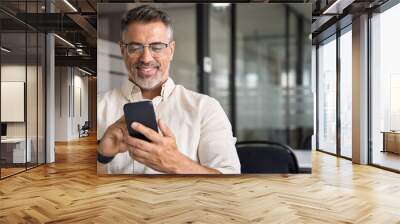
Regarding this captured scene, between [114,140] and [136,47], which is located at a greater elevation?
A: [136,47]

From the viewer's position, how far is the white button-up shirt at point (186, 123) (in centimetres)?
584

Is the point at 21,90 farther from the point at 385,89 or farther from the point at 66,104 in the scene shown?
the point at 66,104

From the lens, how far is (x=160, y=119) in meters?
5.86

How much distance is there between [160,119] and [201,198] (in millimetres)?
1556

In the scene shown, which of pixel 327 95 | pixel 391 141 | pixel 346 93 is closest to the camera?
pixel 391 141

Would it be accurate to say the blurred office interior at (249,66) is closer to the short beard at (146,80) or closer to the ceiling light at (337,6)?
the ceiling light at (337,6)

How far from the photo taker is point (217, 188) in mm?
5359

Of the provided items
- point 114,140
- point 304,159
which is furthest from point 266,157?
point 114,140

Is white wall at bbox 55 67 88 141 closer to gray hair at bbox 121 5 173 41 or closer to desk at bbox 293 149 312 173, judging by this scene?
gray hair at bbox 121 5 173 41

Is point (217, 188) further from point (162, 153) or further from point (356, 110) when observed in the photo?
point (356, 110)

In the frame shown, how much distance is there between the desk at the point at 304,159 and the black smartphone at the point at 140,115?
228 cm

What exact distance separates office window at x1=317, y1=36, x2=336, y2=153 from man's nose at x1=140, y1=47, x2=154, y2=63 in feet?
18.1

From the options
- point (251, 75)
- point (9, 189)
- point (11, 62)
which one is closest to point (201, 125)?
point (251, 75)

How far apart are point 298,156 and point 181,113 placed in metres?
1.99
